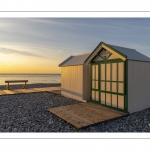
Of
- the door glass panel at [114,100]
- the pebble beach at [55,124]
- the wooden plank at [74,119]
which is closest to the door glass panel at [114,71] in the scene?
the door glass panel at [114,100]

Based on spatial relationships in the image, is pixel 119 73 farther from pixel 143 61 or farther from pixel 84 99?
pixel 84 99

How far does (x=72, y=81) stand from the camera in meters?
9.62

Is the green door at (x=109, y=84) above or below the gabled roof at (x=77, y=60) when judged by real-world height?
below

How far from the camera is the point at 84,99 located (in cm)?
870

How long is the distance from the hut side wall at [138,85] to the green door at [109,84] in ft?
1.10

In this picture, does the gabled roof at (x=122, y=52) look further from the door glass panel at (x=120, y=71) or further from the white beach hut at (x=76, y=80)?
the white beach hut at (x=76, y=80)

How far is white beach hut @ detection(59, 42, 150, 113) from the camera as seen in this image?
6.26 metres

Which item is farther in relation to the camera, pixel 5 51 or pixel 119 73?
pixel 5 51

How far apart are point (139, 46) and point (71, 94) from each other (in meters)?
5.55

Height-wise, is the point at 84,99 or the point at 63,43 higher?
the point at 63,43

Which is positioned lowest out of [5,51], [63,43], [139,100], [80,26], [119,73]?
[139,100]

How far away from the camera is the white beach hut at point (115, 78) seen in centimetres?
626
